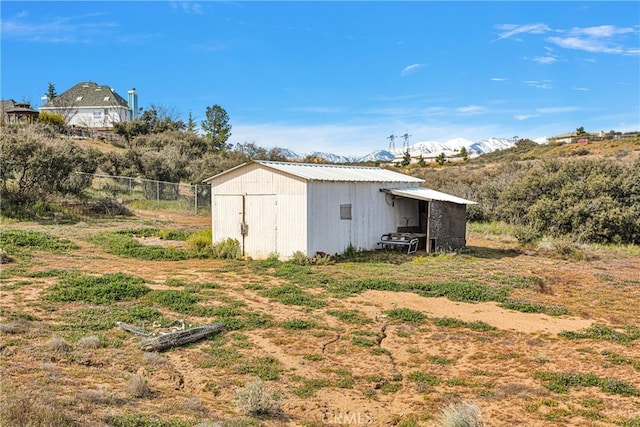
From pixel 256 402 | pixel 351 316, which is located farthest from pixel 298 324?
pixel 256 402

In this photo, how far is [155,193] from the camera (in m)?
29.7

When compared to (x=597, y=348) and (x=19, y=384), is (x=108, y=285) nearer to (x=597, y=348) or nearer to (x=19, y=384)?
(x=19, y=384)

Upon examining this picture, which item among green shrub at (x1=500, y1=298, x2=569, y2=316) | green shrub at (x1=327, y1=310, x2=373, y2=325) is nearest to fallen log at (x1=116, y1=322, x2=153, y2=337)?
green shrub at (x1=327, y1=310, x2=373, y2=325)

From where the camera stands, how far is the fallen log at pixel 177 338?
7.08 meters

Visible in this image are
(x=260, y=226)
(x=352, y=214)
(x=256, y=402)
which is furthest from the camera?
(x=352, y=214)

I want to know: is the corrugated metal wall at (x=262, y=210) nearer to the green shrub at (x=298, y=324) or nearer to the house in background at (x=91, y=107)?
the green shrub at (x=298, y=324)

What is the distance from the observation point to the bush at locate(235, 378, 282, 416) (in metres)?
5.24

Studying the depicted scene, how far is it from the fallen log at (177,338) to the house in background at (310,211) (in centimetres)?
681

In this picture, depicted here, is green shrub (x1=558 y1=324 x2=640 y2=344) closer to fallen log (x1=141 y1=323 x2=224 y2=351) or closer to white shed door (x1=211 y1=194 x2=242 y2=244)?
fallen log (x1=141 y1=323 x2=224 y2=351)

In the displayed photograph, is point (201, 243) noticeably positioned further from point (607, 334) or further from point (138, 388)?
point (607, 334)

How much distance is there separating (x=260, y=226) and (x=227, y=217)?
4.75ft

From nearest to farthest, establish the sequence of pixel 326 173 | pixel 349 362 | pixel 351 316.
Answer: pixel 349 362, pixel 351 316, pixel 326 173

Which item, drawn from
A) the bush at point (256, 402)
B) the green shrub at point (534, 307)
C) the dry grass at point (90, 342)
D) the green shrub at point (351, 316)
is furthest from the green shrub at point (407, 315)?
the dry grass at point (90, 342)

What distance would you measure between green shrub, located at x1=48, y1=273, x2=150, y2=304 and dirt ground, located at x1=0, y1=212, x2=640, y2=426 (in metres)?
0.28
